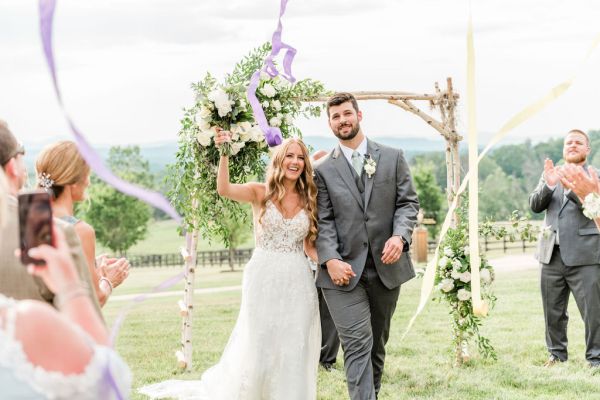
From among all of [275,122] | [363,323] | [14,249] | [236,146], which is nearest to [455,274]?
[363,323]

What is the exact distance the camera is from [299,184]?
20.3ft

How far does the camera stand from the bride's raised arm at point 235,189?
5941mm

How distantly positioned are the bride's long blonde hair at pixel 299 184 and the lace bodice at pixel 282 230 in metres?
0.04

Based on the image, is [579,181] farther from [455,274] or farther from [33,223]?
[33,223]

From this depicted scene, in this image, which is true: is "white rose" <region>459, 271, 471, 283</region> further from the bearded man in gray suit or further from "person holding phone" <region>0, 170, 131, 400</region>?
"person holding phone" <region>0, 170, 131, 400</region>

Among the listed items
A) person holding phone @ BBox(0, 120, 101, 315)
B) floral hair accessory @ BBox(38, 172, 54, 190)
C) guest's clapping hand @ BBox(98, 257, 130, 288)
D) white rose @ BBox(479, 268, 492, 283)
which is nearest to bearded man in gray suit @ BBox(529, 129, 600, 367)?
white rose @ BBox(479, 268, 492, 283)

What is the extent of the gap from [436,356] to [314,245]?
11.0 ft

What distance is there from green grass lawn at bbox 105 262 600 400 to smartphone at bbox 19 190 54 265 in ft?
17.5

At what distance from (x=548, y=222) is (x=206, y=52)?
378cm

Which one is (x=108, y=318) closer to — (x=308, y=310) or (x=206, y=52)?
(x=206, y=52)

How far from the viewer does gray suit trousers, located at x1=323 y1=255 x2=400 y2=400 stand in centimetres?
586

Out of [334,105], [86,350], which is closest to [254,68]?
[334,105]

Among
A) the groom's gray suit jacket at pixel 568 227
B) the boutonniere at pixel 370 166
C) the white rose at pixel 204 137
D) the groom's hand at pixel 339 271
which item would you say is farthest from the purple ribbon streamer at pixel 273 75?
the groom's gray suit jacket at pixel 568 227

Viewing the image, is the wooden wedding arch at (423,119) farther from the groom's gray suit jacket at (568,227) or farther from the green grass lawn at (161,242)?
the green grass lawn at (161,242)
